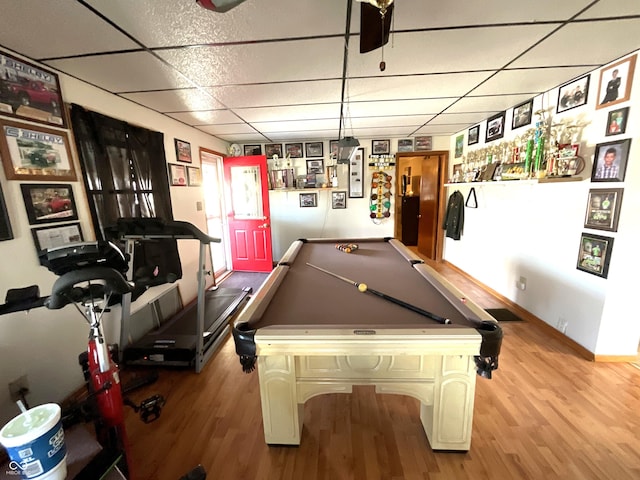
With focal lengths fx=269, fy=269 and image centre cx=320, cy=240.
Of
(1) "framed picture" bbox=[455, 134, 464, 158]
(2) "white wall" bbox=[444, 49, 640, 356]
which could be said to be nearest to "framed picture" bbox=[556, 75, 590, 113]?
(2) "white wall" bbox=[444, 49, 640, 356]

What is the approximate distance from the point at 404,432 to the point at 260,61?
2.52 meters

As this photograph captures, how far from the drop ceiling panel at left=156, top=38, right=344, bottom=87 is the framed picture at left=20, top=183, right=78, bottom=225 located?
1157mm

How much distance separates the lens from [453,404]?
4.63 ft

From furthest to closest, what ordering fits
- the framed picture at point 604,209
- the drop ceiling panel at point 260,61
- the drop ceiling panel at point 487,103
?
the drop ceiling panel at point 487,103 → the framed picture at point 604,209 → the drop ceiling panel at point 260,61

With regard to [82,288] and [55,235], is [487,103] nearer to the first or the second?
[82,288]

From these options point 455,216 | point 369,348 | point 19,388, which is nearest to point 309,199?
point 455,216

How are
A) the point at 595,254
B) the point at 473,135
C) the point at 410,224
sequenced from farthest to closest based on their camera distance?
1. the point at 410,224
2. the point at 473,135
3. the point at 595,254

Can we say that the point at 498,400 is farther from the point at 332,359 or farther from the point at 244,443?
the point at 244,443

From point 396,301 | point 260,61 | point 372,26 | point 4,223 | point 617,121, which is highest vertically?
point 260,61

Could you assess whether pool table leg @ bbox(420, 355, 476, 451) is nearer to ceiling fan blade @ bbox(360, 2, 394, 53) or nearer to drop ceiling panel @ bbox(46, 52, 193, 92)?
ceiling fan blade @ bbox(360, 2, 394, 53)

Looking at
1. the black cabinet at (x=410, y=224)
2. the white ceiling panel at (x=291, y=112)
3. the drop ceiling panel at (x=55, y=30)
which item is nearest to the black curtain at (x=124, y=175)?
the drop ceiling panel at (x=55, y=30)

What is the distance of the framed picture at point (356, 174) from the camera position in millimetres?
4703

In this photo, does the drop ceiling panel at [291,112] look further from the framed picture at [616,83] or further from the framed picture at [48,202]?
the framed picture at [616,83]

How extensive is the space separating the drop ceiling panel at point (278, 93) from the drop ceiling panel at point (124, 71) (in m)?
0.35
